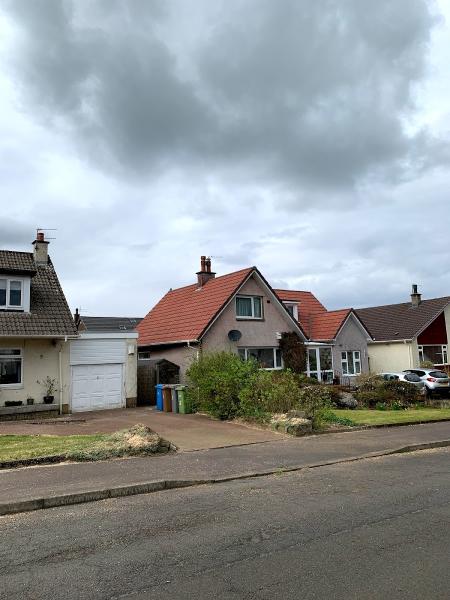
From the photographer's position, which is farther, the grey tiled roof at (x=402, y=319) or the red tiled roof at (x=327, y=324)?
the grey tiled roof at (x=402, y=319)

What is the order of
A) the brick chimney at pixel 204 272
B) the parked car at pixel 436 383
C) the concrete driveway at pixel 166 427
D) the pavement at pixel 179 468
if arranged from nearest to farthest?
the pavement at pixel 179 468, the concrete driveway at pixel 166 427, the parked car at pixel 436 383, the brick chimney at pixel 204 272

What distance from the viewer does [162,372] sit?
25.2m

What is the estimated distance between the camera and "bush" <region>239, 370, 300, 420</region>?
1599 cm

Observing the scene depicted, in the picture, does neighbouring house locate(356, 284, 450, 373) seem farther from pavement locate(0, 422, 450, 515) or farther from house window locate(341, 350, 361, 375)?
pavement locate(0, 422, 450, 515)

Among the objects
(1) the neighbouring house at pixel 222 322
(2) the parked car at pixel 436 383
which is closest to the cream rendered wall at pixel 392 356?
(2) the parked car at pixel 436 383

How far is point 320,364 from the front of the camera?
3134 centimetres

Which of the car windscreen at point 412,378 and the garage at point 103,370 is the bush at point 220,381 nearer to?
the garage at point 103,370

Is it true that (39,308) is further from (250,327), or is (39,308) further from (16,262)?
(250,327)

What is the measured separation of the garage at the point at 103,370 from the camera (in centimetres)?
2178

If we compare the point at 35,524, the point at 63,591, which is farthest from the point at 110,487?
Result: the point at 63,591

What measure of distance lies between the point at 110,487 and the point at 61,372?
1398 centimetres

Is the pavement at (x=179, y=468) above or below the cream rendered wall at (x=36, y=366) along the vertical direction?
below

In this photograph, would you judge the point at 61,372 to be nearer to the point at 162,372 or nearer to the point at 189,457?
the point at 162,372

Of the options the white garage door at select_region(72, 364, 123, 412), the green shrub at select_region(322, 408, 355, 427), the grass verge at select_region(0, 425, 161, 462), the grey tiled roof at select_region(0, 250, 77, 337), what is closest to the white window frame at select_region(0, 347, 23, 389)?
the grey tiled roof at select_region(0, 250, 77, 337)
